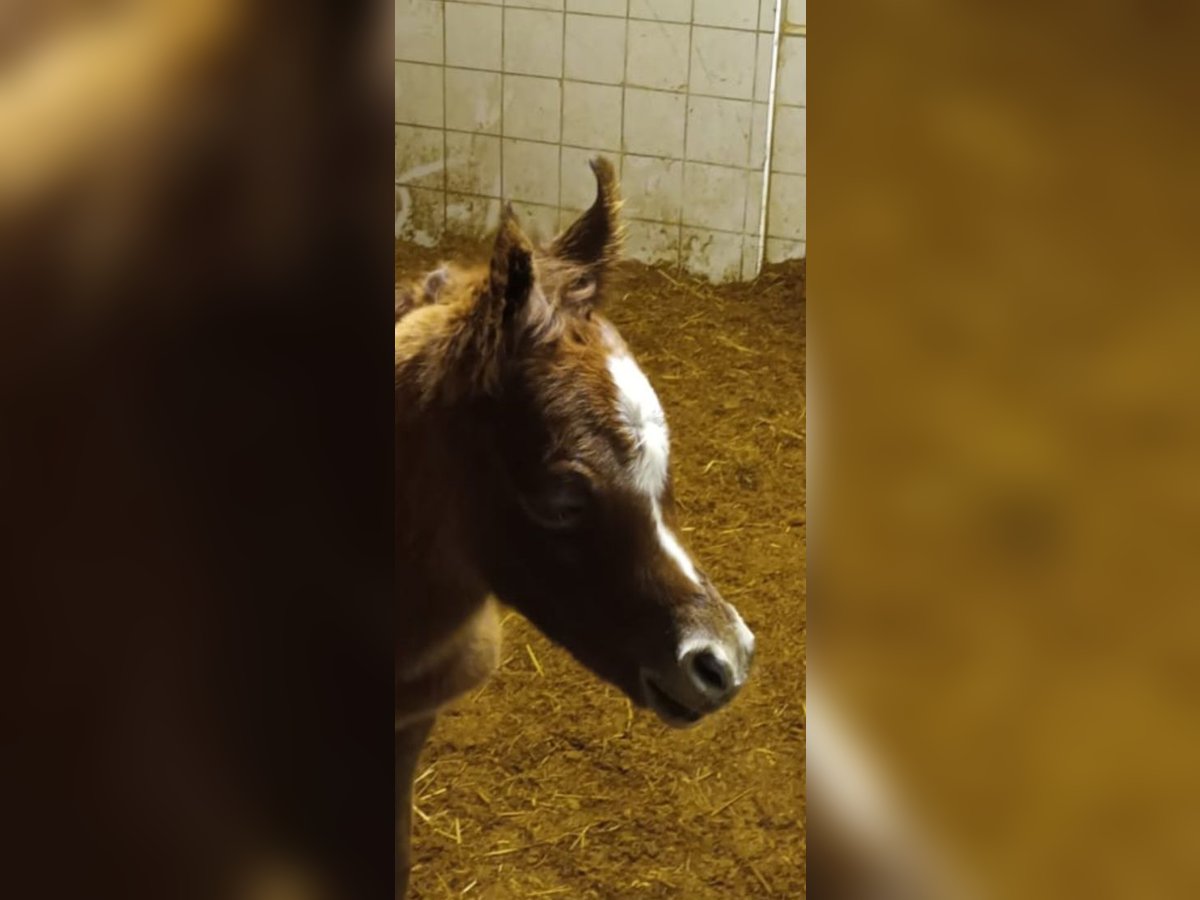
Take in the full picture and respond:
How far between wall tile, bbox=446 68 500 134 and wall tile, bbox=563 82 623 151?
60mm

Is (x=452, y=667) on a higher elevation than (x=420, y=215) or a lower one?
lower

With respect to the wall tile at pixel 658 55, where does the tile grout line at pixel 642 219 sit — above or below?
below

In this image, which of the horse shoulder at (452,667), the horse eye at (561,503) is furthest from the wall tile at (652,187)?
the horse shoulder at (452,667)

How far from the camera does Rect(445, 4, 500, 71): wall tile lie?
1.11 m

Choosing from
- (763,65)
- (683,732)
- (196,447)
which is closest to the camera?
(763,65)

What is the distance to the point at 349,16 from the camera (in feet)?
3.94

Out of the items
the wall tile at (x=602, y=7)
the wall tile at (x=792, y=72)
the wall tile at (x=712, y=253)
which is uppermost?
the wall tile at (x=602, y=7)

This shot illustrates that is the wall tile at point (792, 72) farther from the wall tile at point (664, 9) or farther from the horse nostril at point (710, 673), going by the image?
the horse nostril at point (710, 673)

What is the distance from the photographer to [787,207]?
1098 mm

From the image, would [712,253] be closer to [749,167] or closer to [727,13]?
[749,167]

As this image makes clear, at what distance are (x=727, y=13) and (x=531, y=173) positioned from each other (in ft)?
0.65

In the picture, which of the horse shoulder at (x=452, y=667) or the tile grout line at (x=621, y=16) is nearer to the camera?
the tile grout line at (x=621, y=16)

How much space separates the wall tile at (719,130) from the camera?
1.07m

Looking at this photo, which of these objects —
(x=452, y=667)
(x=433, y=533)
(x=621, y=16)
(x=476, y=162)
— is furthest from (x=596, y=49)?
(x=452, y=667)
